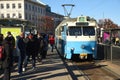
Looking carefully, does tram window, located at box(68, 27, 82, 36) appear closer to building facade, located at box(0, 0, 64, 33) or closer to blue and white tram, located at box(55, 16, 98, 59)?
blue and white tram, located at box(55, 16, 98, 59)

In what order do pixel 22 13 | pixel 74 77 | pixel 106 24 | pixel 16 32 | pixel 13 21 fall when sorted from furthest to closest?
1. pixel 22 13
2. pixel 106 24
3. pixel 13 21
4. pixel 16 32
5. pixel 74 77

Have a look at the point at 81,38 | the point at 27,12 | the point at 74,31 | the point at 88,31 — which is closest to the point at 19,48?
the point at 81,38

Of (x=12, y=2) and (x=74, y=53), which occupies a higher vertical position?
(x=12, y=2)

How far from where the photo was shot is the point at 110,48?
26.0 m

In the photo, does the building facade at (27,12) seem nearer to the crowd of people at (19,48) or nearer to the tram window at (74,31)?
the tram window at (74,31)

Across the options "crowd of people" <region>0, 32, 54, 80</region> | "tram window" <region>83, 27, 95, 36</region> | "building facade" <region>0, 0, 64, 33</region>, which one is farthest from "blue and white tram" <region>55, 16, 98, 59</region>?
"building facade" <region>0, 0, 64, 33</region>

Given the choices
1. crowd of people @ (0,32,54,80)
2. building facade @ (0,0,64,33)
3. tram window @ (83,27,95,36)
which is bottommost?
crowd of people @ (0,32,54,80)

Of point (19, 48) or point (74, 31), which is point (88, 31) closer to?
point (74, 31)

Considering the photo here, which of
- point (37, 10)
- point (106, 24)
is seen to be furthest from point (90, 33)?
point (37, 10)

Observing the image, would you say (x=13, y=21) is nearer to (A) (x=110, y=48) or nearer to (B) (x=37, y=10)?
(A) (x=110, y=48)

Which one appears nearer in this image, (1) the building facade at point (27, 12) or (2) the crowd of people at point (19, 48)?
Result: (2) the crowd of people at point (19, 48)

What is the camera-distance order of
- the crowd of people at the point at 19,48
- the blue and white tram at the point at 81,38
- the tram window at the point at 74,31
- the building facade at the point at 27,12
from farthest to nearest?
the building facade at the point at 27,12, the tram window at the point at 74,31, the blue and white tram at the point at 81,38, the crowd of people at the point at 19,48

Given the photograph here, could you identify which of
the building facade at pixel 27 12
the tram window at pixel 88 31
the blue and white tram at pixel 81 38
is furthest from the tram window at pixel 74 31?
the building facade at pixel 27 12

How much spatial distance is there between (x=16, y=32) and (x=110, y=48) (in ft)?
20.6
